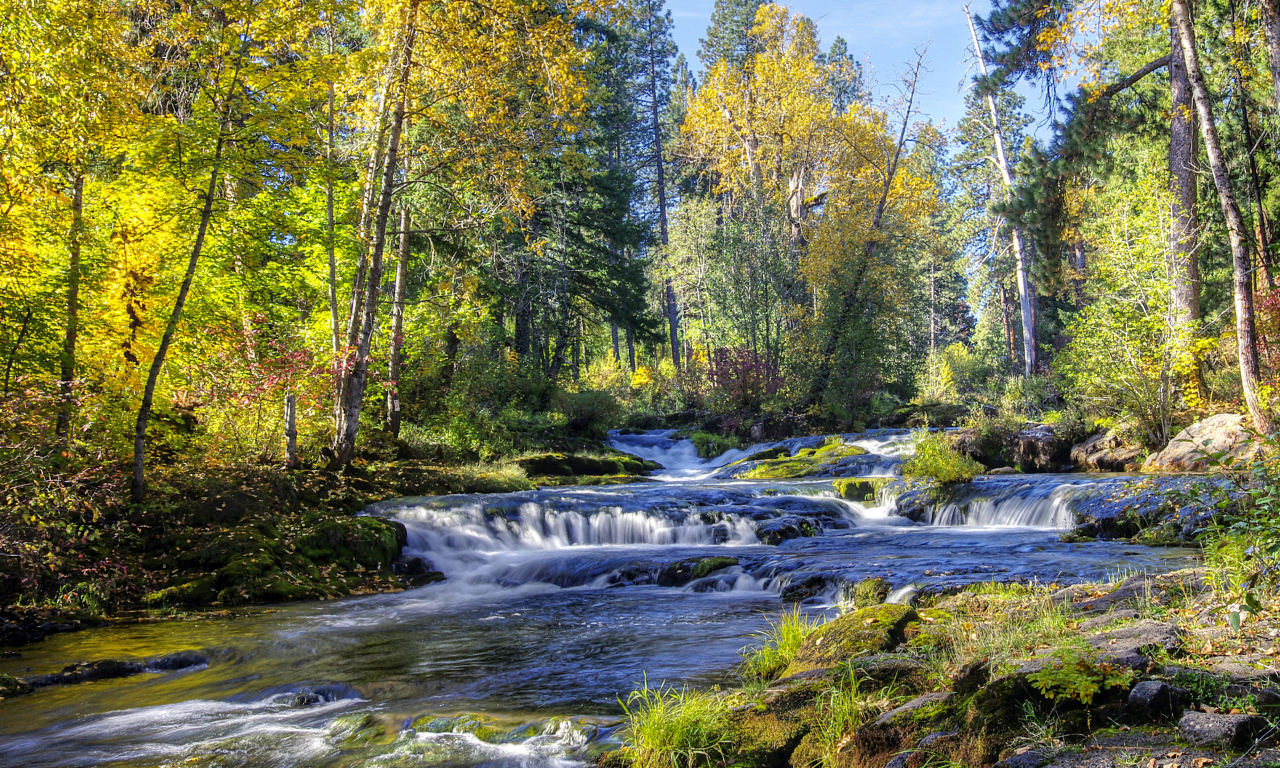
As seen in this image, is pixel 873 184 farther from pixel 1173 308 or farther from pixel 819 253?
pixel 1173 308

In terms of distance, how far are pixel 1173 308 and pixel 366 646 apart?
14.5 meters

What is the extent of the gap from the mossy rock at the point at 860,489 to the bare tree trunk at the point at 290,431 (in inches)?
388

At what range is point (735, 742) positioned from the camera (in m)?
3.84

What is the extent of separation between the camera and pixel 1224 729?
105 inches

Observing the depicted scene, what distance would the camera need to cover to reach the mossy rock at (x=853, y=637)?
4652 millimetres

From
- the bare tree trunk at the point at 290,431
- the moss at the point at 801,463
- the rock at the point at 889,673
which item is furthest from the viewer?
the moss at the point at 801,463

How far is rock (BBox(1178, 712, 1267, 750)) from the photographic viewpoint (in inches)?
104

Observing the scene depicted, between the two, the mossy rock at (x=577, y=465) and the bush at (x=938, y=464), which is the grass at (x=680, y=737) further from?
the mossy rock at (x=577, y=465)

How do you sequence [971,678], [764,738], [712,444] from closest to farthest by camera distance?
[971,678]
[764,738]
[712,444]

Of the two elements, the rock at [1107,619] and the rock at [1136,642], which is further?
the rock at [1107,619]

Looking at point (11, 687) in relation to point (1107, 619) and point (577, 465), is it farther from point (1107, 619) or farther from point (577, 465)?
point (577, 465)

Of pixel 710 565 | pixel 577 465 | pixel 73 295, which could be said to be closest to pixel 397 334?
pixel 73 295

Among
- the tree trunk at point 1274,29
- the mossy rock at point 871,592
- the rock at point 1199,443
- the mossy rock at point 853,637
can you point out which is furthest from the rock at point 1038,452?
the mossy rock at point 853,637

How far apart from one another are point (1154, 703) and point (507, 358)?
61.6 ft
